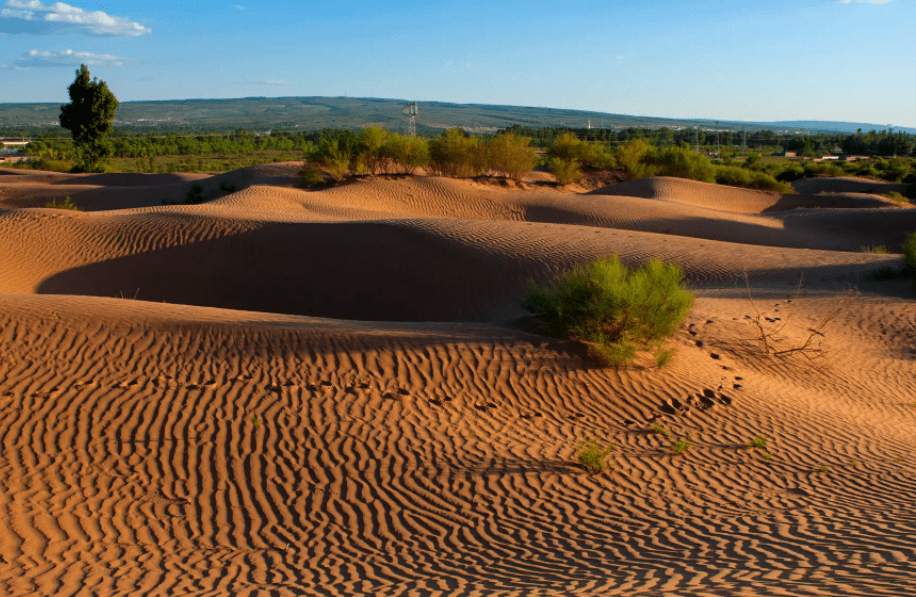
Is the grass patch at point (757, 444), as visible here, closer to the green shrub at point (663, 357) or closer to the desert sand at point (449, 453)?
the desert sand at point (449, 453)

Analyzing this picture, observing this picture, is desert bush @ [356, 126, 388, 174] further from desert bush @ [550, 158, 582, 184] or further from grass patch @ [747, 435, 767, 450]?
grass patch @ [747, 435, 767, 450]

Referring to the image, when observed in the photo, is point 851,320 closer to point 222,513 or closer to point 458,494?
point 458,494

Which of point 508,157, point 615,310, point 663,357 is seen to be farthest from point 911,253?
point 508,157

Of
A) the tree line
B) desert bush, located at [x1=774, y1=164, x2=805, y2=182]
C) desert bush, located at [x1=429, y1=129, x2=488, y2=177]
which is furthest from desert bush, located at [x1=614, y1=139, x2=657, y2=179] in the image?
the tree line

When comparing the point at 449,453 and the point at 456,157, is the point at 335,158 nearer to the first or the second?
the point at 456,157

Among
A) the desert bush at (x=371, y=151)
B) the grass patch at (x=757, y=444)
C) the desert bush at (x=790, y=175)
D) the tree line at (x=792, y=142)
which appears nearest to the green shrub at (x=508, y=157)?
the desert bush at (x=371, y=151)

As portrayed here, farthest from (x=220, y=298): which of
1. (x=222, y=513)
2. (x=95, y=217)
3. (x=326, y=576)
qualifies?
(x=326, y=576)
